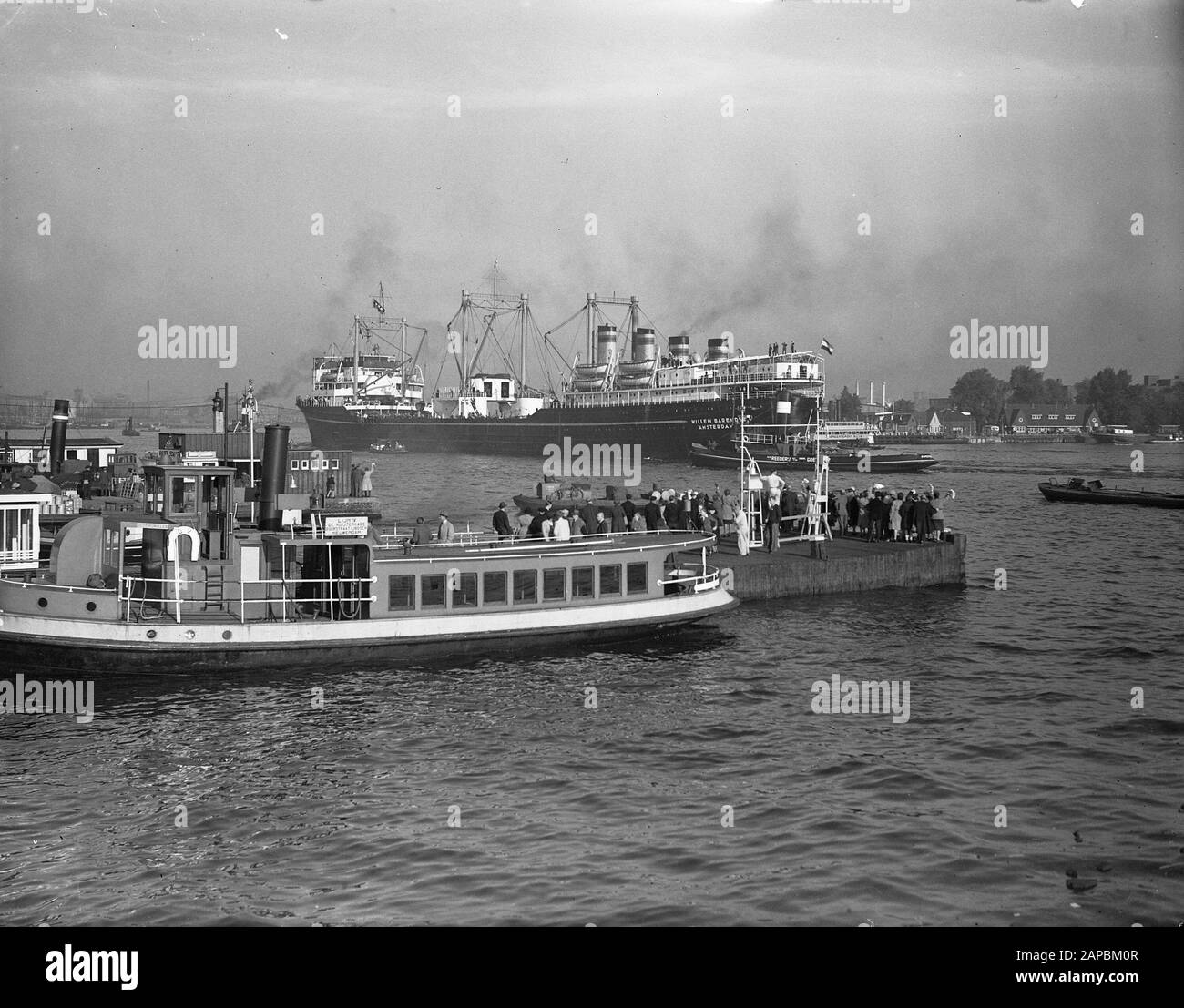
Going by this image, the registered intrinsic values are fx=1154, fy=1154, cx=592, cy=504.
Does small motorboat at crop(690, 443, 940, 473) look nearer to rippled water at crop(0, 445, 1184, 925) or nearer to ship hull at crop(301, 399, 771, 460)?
ship hull at crop(301, 399, 771, 460)

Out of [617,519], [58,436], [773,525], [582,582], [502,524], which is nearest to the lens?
[582,582]

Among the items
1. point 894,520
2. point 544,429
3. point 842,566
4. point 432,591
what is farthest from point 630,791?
point 544,429

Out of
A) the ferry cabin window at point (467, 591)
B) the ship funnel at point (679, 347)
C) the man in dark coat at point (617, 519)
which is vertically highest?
the ship funnel at point (679, 347)

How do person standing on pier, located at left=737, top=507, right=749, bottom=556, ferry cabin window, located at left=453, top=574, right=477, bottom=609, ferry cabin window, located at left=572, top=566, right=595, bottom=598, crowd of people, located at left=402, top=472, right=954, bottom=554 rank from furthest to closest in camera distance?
person standing on pier, located at left=737, top=507, right=749, bottom=556, crowd of people, located at left=402, top=472, right=954, bottom=554, ferry cabin window, located at left=572, top=566, right=595, bottom=598, ferry cabin window, located at left=453, top=574, right=477, bottom=609

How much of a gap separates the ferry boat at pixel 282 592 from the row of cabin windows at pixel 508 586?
30 millimetres

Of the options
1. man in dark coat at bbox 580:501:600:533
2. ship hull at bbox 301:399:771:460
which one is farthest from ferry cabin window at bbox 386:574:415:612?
ship hull at bbox 301:399:771:460

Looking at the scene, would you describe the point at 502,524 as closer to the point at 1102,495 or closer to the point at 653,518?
the point at 653,518

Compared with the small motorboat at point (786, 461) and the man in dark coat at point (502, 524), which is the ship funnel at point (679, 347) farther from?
the man in dark coat at point (502, 524)

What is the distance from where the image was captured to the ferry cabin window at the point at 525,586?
27.0 metres

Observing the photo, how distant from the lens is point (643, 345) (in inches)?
6161

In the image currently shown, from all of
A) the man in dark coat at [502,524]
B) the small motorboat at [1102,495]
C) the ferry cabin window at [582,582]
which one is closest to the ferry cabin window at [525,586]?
the ferry cabin window at [582,582]

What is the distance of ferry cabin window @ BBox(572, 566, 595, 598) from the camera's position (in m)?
27.6

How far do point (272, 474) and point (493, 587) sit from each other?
5927 mm
